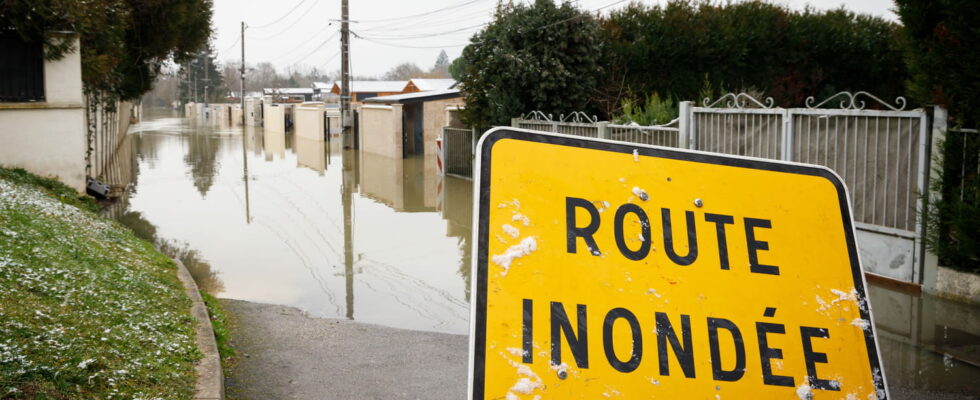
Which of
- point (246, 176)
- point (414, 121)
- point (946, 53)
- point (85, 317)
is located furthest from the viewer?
point (414, 121)

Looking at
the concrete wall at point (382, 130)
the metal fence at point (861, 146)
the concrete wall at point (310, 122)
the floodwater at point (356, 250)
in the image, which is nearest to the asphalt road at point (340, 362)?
the floodwater at point (356, 250)

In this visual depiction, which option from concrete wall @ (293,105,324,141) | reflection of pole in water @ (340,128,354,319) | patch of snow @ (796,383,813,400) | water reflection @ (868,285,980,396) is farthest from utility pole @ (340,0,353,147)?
patch of snow @ (796,383,813,400)

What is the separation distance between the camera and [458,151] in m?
21.3

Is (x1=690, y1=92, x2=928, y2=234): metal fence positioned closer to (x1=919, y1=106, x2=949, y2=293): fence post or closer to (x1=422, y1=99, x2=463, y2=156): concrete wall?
(x1=919, y1=106, x2=949, y2=293): fence post

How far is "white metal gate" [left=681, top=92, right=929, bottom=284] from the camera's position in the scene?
25.4 feet

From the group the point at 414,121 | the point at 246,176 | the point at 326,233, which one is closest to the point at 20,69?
the point at 326,233

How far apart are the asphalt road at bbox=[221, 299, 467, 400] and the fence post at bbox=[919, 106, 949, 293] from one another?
424 centimetres

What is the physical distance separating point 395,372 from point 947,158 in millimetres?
4982

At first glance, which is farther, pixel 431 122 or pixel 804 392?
pixel 431 122

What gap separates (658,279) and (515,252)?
400mm

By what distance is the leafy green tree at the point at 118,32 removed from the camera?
13.5 meters

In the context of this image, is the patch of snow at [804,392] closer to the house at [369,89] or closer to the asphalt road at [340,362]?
the asphalt road at [340,362]

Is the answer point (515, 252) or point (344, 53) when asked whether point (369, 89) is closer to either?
point (344, 53)

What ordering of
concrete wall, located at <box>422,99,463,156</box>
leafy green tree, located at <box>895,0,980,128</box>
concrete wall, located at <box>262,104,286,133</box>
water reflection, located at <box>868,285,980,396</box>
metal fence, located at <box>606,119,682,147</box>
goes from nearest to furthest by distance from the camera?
water reflection, located at <box>868,285,980,396</box> → leafy green tree, located at <box>895,0,980,128</box> → metal fence, located at <box>606,119,682,147</box> → concrete wall, located at <box>422,99,463,156</box> → concrete wall, located at <box>262,104,286,133</box>
